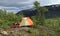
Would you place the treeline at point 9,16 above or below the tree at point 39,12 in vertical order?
below

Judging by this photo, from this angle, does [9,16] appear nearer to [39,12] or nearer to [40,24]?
[39,12]

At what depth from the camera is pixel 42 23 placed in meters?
12.2

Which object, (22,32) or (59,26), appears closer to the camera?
(22,32)

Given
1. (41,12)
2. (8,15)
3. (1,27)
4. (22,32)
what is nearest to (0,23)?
(1,27)

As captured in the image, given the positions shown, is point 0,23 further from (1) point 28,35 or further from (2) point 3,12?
(2) point 3,12

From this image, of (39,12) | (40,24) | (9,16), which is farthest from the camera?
(9,16)

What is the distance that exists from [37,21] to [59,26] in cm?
170

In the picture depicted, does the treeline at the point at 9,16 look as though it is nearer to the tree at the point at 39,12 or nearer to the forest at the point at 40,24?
the forest at the point at 40,24

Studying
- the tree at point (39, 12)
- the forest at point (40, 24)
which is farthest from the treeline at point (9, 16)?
the tree at point (39, 12)

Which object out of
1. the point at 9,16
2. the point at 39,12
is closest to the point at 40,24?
the point at 39,12

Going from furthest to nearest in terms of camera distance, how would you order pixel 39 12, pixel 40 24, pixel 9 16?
pixel 9 16 → pixel 39 12 → pixel 40 24

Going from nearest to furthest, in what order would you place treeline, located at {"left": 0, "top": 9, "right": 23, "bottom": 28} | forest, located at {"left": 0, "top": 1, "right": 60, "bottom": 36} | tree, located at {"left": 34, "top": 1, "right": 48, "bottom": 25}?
forest, located at {"left": 0, "top": 1, "right": 60, "bottom": 36}, tree, located at {"left": 34, "top": 1, "right": 48, "bottom": 25}, treeline, located at {"left": 0, "top": 9, "right": 23, "bottom": 28}

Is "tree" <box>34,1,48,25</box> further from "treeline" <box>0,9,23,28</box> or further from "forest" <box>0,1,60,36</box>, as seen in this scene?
"treeline" <box>0,9,23,28</box>

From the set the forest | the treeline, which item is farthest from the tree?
the treeline
